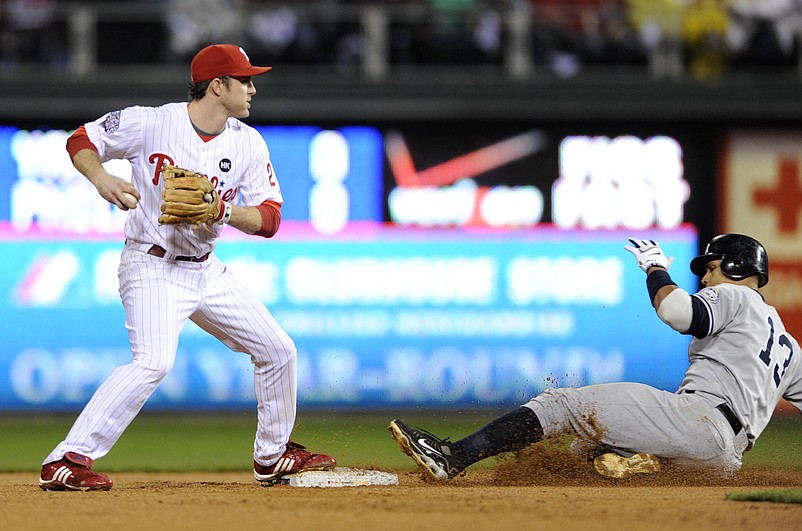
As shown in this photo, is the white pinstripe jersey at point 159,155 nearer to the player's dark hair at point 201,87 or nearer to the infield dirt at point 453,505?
the player's dark hair at point 201,87

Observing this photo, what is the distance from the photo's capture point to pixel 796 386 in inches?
214

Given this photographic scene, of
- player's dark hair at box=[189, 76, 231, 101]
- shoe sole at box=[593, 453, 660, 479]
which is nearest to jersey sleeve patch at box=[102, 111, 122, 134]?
player's dark hair at box=[189, 76, 231, 101]

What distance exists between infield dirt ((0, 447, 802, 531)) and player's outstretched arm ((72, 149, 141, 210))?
1219 mm

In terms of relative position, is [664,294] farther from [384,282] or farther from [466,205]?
[466,205]

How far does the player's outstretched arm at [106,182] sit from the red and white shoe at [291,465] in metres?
1.46

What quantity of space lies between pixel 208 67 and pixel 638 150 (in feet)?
25.3

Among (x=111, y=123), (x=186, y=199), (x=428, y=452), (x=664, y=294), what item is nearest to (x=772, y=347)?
(x=664, y=294)

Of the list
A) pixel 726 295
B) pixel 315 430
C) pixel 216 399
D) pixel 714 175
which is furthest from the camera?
pixel 714 175

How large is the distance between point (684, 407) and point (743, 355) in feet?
1.14

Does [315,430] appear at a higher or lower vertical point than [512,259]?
lower

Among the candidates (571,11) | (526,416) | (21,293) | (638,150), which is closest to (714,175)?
(638,150)

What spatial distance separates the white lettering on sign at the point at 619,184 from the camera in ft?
39.7

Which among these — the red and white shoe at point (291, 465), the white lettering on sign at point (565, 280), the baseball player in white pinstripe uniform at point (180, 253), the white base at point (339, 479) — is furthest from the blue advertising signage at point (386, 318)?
the baseball player in white pinstripe uniform at point (180, 253)

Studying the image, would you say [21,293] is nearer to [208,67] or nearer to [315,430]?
[315,430]
